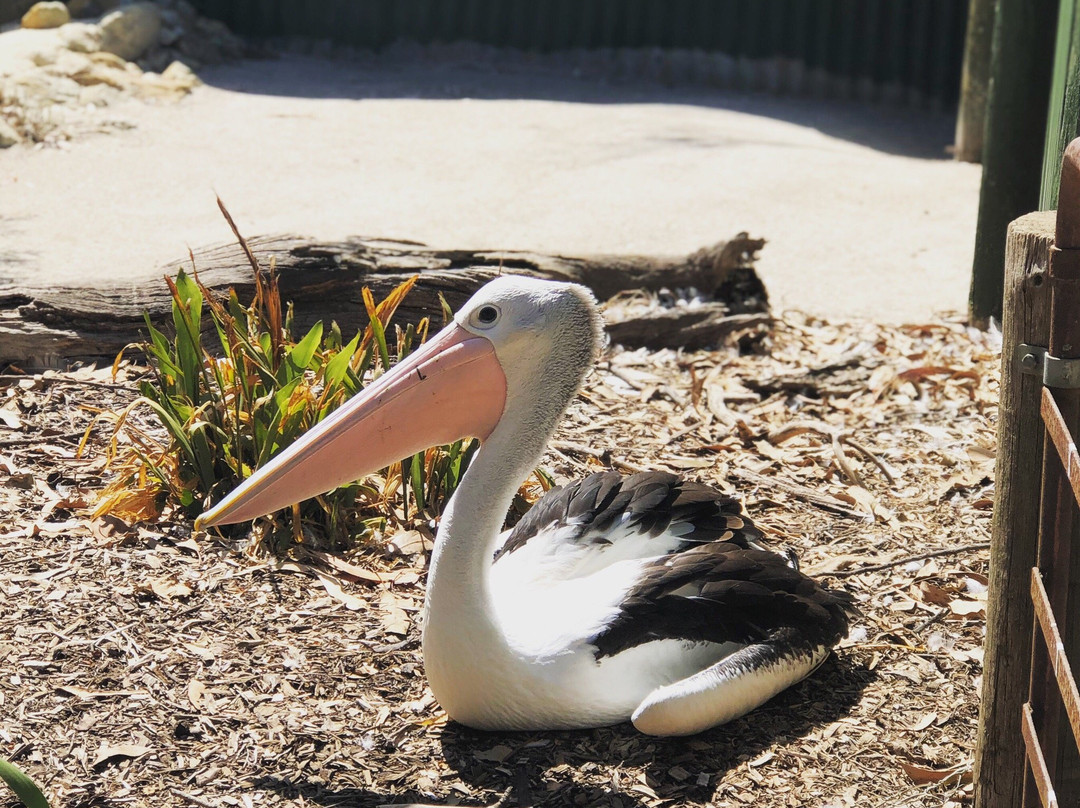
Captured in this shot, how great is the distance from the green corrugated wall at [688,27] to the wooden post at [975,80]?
2.33 meters

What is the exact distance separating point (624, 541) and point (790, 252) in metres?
4.42

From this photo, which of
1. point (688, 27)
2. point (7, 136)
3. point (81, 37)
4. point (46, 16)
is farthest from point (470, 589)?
point (688, 27)

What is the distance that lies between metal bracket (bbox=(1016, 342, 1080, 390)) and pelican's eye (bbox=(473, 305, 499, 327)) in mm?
1167

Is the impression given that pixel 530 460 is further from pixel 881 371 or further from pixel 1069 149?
pixel 881 371

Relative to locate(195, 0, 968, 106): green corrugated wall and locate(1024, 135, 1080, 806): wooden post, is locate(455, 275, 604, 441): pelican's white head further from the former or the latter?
locate(195, 0, 968, 106): green corrugated wall

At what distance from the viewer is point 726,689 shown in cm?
290

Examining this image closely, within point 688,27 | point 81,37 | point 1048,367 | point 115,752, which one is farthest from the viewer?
point 688,27

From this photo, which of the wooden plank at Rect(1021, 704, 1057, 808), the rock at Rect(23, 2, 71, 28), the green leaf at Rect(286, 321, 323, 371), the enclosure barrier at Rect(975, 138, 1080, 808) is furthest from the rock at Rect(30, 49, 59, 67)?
the wooden plank at Rect(1021, 704, 1057, 808)

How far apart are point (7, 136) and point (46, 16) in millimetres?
2413

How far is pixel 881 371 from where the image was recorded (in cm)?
538

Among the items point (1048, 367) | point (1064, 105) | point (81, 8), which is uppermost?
point (81, 8)

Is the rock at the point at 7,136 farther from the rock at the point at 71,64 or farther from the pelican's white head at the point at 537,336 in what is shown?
the pelican's white head at the point at 537,336

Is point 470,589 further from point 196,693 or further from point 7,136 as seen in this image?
point 7,136

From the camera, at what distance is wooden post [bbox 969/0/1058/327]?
5637mm
